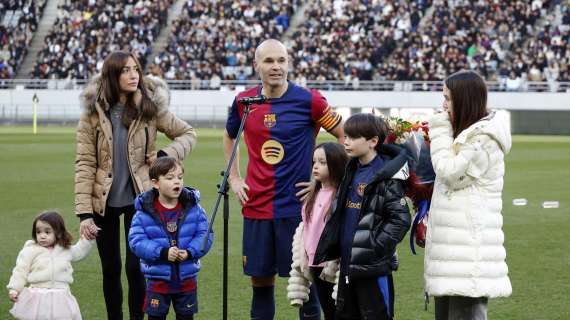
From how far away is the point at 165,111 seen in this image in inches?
292

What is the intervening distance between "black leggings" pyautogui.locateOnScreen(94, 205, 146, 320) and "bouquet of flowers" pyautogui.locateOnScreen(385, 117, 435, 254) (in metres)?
2.01

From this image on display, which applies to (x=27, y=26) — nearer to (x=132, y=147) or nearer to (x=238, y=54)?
(x=238, y=54)

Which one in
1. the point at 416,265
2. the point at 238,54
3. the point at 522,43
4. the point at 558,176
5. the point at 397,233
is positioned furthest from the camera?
the point at 238,54

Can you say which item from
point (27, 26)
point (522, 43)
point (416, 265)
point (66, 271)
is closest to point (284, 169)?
point (66, 271)

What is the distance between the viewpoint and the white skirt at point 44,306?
271 inches

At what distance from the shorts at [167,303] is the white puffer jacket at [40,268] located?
0.71 m

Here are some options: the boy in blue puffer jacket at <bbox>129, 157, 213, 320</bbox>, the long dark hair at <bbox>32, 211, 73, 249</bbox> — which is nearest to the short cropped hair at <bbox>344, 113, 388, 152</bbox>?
the boy in blue puffer jacket at <bbox>129, 157, 213, 320</bbox>

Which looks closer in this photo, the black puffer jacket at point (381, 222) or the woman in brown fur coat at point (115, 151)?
the black puffer jacket at point (381, 222)

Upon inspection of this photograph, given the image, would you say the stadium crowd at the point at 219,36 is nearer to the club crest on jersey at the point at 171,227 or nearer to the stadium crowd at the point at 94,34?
the stadium crowd at the point at 94,34

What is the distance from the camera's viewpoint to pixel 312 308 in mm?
6941

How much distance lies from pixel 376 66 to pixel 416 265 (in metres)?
37.5

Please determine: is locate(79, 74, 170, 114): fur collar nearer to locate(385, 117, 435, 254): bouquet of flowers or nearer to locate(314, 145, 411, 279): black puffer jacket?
locate(385, 117, 435, 254): bouquet of flowers

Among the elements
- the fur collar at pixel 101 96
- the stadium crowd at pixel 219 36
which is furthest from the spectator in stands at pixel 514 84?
the fur collar at pixel 101 96

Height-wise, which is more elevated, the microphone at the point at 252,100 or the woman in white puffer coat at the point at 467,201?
the microphone at the point at 252,100
